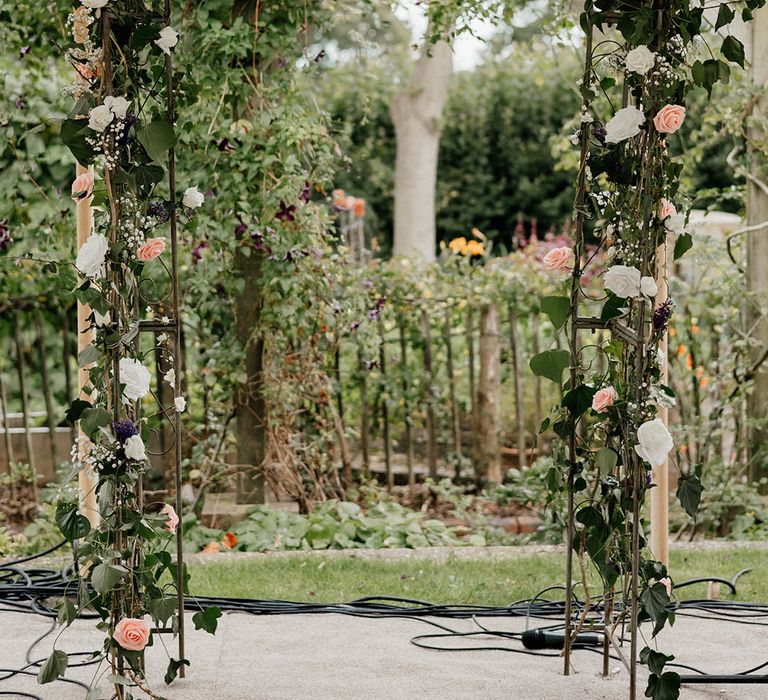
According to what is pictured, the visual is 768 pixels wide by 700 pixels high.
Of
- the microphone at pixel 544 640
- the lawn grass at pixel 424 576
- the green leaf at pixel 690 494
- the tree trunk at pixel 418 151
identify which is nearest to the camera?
the green leaf at pixel 690 494

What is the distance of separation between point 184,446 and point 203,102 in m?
1.77

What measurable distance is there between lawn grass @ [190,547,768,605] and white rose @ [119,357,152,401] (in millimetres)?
1446

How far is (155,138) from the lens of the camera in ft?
7.63

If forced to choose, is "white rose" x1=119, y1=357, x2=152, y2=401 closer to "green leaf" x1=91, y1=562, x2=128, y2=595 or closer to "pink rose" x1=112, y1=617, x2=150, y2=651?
"green leaf" x1=91, y1=562, x2=128, y2=595

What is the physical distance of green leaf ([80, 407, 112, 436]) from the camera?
226cm

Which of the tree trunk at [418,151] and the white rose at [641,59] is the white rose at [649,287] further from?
the tree trunk at [418,151]

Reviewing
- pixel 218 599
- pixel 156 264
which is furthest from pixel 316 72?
pixel 218 599

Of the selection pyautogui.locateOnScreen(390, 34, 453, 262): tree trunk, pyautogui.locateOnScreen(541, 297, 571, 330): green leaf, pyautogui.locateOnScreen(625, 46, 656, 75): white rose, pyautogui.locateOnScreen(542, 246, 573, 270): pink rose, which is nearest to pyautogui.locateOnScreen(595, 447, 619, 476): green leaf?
pyautogui.locateOnScreen(541, 297, 571, 330): green leaf

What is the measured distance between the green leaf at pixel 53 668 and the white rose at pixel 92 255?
2.87ft

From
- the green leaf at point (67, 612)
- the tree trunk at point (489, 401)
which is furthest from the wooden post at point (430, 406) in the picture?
the green leaf at point (67, 612)

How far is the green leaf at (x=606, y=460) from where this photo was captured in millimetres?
2406

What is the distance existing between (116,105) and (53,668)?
50.9 inches

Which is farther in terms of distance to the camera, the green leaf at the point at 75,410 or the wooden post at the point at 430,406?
the wooden post at the point at 430,406

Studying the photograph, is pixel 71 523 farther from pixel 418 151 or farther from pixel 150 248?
pixel 418 151
